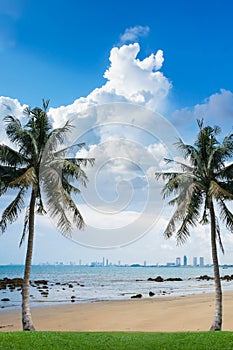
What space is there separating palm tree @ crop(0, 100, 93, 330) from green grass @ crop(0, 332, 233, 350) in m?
5.39

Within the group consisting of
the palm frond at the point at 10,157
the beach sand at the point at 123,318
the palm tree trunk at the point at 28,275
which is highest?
the palm frond at the point at 10,157

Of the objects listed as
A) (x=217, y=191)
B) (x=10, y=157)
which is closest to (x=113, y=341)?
(x=217, y=191)

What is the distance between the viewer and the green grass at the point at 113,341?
38.8ft

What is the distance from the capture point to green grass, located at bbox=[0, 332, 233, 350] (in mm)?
11829

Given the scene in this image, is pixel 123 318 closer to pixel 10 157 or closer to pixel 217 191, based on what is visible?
pixel 217 191

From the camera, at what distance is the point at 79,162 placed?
19500 millimetres

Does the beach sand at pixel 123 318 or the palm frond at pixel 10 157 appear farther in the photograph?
the beach sand at pixel 123 318

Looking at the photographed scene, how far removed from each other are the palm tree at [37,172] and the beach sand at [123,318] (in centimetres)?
800

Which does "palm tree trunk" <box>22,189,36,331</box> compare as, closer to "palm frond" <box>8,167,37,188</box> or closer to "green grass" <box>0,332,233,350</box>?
"palm frond" <box>8,167,37,188</box>

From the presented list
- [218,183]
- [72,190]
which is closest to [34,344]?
[72,190]

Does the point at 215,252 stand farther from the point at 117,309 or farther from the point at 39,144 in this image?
the point at 117,309

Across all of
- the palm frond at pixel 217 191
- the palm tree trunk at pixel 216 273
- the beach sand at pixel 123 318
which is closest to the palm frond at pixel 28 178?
the palm frond at pixel 217 191

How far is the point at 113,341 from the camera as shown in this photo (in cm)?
1263

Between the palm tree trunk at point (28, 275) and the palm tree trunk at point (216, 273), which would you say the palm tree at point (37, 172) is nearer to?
the palm tree trunk at point (28, 275)
